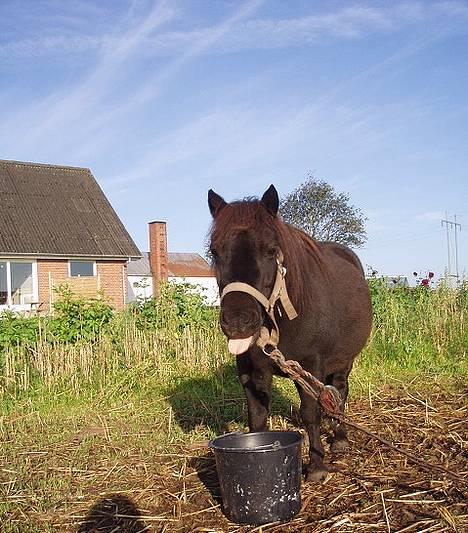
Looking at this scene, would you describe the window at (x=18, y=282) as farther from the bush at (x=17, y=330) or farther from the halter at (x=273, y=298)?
the halter at (x=273, y=298)

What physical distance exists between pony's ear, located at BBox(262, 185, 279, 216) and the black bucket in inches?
60.8

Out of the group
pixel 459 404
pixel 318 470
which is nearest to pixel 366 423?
pixel 459 404

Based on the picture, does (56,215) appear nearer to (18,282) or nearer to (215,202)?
(18,282)

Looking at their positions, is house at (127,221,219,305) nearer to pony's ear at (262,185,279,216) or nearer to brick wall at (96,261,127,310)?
pony's ear at (262,185,279,216)

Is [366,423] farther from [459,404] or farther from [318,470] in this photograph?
[318,470]

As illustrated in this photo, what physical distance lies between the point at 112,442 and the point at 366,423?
101 inches

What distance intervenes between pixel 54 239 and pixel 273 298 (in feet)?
77.2

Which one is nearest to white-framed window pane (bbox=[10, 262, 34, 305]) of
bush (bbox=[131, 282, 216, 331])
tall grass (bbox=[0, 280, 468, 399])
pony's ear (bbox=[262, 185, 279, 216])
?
bush (bbox=[131, 282, 216, 331])

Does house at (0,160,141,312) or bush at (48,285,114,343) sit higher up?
house at (0,160,141,312)

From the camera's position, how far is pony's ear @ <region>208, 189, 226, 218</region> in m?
4.12

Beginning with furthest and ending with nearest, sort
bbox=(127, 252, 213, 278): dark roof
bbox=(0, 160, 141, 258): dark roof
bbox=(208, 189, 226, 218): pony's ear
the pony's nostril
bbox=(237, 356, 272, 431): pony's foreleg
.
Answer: bbox=(127, 252, 213, 278): dark roof
bbox=(0, 160, 141, 258): dark roof
bbox=(237, 356, 272, 431): pony's foreleg
bbox=(208, 189, 226, 218): pony's ear
the pony's nostril

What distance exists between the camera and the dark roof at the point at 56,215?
2519cm

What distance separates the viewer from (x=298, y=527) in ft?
11.4

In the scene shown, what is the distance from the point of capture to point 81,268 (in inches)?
1043
